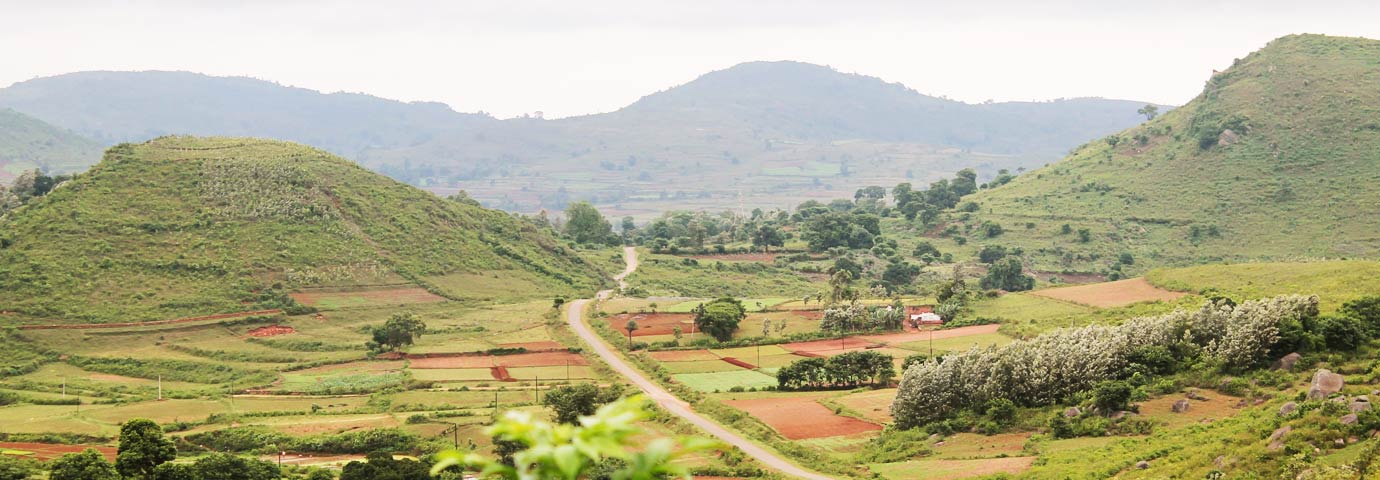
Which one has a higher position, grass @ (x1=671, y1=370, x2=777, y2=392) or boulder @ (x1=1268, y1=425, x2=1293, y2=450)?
boulder @ (x1=1268, y1=425, x2=1293, y2=450)

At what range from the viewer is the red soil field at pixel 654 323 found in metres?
88.2

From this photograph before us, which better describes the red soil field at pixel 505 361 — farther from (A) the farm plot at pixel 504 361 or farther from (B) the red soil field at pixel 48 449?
(B) the red soil field at pixel 48 449

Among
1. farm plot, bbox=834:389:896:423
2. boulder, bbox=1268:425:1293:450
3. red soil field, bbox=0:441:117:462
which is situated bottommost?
red soil field, bbox=0:441:117:462

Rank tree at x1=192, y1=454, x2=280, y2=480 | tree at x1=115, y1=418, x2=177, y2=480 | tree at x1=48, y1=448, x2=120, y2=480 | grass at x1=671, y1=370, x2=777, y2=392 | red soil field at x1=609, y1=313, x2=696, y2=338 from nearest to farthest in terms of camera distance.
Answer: tree at x1=48, y1=448, x2=120, y2=480
tree at x1=115, y1=418, x2=177, y2=480
tree at x1=192, y1=454, x2=280, y2=480
grass at x1=671, y1=370, x2=777, y2=392
red soil field at x1=609, y1=313, x2=696, y2=338

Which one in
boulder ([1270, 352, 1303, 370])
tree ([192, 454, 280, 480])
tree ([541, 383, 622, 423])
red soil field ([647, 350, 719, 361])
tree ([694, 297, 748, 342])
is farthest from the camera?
tree ([694, 297, 748, 342])

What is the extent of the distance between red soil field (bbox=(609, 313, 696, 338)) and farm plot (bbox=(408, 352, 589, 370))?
25.6 feet

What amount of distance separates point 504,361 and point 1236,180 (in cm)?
11320

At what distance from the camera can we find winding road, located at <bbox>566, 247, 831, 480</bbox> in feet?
172

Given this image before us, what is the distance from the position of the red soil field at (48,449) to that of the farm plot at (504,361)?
23455mm

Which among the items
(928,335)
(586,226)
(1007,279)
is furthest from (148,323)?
(1007,279)

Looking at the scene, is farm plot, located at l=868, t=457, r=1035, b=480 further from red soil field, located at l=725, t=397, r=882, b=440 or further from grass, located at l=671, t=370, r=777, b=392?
grass, located at l=671, t=370, r=777, b=392

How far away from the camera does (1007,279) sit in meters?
127

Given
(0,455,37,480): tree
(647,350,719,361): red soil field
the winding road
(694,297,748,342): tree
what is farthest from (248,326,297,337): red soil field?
(0,455,37,480): tree

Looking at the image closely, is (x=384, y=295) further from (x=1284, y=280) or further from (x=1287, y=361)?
(x=1287, y=361)
